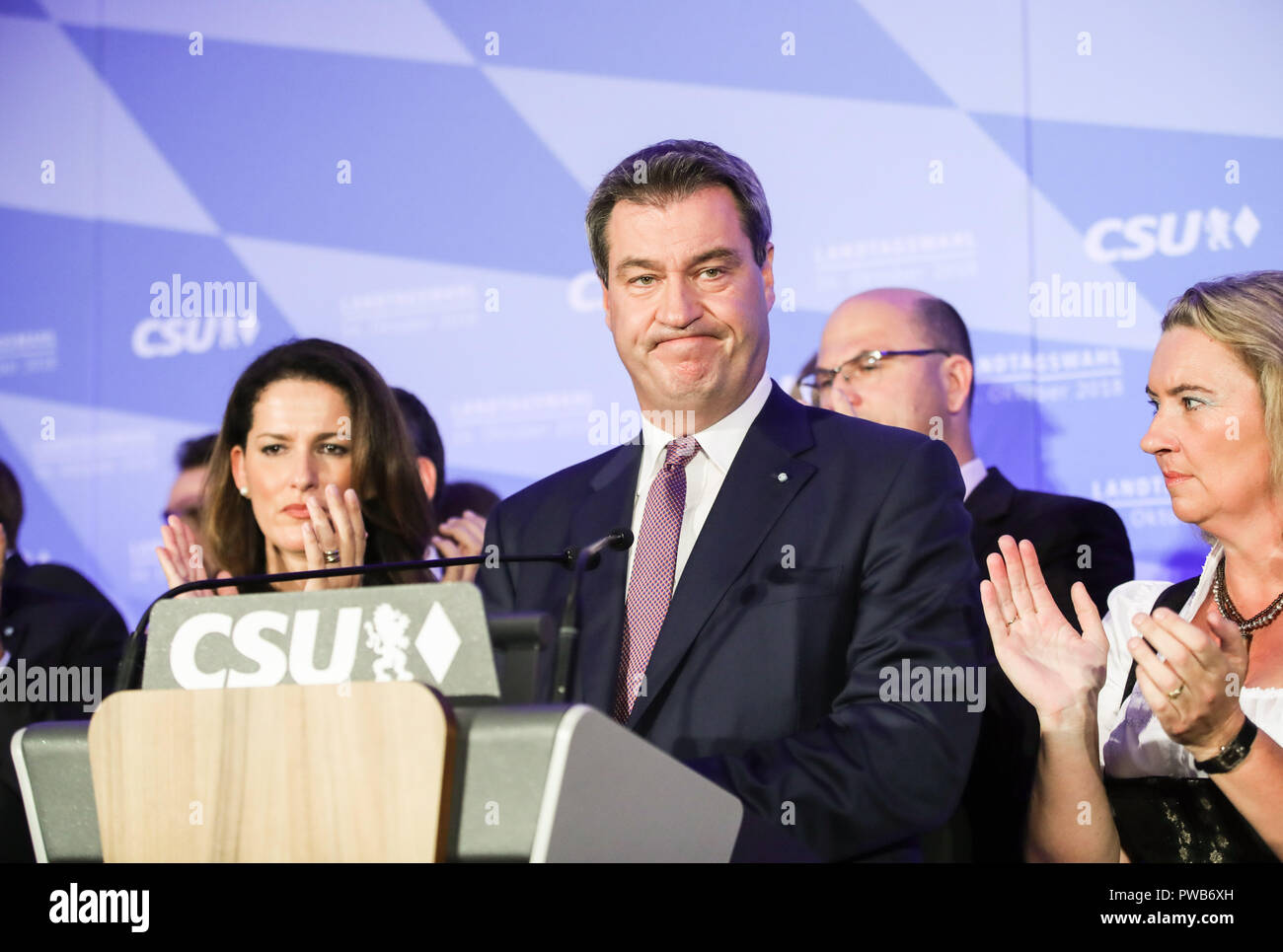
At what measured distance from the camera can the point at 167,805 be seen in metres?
1.61

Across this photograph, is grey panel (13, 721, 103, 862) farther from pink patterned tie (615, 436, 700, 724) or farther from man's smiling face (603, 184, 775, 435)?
man's smiling face (603, 184, 775, 435)

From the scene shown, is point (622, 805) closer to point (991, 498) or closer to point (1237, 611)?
point (1237, 611)

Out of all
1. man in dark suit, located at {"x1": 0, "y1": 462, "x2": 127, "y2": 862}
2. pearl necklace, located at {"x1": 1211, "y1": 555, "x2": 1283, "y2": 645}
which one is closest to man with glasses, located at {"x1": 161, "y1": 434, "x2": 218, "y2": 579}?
man in dark suit, located at {"x1": 0, "y1": 462, "x2": 127, "y2": 862}

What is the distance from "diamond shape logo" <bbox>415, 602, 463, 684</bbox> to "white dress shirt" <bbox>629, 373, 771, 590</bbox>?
872 mm

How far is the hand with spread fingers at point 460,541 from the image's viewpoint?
12.2 feet

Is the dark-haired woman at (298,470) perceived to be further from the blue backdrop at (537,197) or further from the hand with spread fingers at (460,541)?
the blue backdrop at (537,197)

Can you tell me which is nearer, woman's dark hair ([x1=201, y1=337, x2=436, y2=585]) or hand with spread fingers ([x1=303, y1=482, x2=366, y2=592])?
hand with spread fingers ([x1=303, y1=482, x2=366, y2=592])

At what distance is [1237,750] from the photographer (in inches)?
90.7

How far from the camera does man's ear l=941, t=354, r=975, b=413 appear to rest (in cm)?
388

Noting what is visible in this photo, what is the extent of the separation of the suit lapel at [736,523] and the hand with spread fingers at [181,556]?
1.71 metres

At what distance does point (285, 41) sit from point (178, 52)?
1.37 feet

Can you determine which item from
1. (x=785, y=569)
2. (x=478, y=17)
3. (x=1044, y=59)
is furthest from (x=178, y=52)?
(x=785, y=569)

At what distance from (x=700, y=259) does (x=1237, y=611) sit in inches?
48.9
